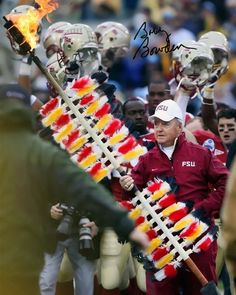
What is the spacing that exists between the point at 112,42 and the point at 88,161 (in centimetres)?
370

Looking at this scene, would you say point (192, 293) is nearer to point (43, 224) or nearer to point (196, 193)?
point (196, 193)

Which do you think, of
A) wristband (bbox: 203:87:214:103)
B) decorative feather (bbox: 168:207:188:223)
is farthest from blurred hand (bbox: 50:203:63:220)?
wristband (bbox: 203:87:214:103)

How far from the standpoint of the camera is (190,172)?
10.5m

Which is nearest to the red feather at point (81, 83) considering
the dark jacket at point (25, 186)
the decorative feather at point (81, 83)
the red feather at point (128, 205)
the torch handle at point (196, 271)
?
the decorative feather at point (81, 83)

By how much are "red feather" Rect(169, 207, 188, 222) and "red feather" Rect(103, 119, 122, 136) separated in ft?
2.59

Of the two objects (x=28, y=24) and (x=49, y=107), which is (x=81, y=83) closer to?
(x=49, y=107)

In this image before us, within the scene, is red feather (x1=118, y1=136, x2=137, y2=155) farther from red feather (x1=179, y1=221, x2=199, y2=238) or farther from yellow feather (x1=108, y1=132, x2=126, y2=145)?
red feather (x1=179, y1=221, x2=199, y2=238)

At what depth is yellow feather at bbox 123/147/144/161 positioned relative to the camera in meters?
10.4

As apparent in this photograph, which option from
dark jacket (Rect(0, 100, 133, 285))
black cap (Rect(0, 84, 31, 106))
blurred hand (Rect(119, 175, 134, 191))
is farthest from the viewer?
blurred hand (Rect(119, 175, 134, 191))

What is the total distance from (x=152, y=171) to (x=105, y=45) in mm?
3546

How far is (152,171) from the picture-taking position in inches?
416

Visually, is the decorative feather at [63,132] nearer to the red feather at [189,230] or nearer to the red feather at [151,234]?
the red feather at [151,234]

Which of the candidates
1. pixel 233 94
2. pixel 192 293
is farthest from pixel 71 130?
pixel 233 94

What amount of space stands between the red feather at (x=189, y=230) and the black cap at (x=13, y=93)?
284cm
